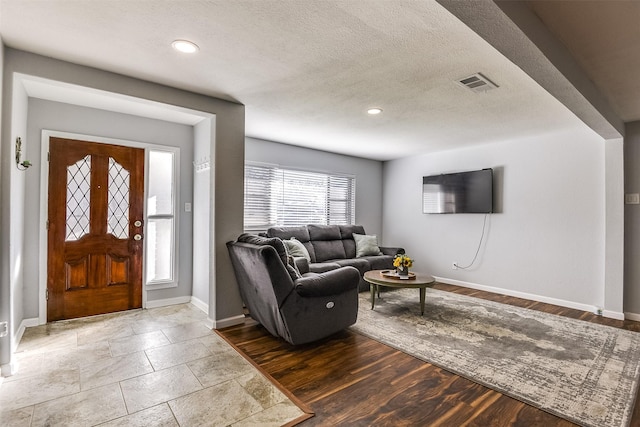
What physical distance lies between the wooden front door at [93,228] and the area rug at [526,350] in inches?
115

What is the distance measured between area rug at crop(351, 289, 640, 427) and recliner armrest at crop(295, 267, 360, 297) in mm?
585

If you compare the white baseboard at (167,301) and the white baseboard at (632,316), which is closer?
the white baseboard at (632,316)

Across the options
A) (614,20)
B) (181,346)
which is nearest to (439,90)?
(614,20)

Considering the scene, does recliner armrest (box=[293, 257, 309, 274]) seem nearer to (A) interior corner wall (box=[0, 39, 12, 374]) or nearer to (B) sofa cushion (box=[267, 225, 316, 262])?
(B) sofa cushion (box=[267, 225, 316, 262])

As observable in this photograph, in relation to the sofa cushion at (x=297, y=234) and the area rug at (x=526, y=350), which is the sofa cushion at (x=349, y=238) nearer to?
the sofa cushion at (x=297, y=234)

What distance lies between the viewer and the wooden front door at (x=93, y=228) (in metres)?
3.37

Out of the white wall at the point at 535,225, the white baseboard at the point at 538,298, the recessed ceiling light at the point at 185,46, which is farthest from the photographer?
the white wall at the point at 535,225

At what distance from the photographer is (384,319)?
11.5ft

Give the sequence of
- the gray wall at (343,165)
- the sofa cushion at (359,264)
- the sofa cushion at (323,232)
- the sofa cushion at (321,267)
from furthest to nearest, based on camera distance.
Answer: the sofa cushion at (323,232) → the gray wall at (343,165) → the sofa cushion at (359,264) → the sofa cushion at (321,267)

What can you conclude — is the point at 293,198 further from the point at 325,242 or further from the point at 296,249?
the point at 296,249

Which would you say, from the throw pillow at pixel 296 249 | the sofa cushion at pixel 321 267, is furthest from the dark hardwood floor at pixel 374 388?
the throw pillow at pixel 296 249

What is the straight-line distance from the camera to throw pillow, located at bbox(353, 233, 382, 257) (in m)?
5.43

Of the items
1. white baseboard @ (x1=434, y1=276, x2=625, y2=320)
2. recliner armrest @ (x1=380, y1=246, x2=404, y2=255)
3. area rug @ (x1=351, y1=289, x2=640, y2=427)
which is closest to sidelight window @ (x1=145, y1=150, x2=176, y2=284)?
area rug @ (x1=351, y1=289, x2=640, y2=427)

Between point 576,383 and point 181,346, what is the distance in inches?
123
